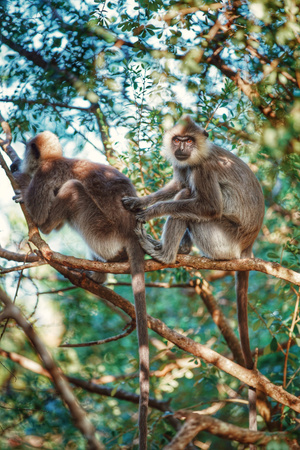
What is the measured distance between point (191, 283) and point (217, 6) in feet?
13.4

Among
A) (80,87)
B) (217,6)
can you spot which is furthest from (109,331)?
(217,6)

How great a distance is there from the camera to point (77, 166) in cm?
618

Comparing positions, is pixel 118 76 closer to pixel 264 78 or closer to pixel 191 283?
pixel 264 78

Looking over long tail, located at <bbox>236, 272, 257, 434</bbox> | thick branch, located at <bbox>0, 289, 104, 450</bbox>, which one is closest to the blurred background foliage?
long tail, located at <bbox>236, 272, 257, 434</bbox>

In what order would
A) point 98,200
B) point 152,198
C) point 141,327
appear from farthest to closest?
point 152,198 < point 98,200 < point 141,327

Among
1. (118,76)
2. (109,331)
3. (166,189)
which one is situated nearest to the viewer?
(166,189)

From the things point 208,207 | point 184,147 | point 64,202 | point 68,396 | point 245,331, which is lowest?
point 68,396

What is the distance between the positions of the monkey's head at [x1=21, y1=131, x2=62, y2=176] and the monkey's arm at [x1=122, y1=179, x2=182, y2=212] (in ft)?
4.20

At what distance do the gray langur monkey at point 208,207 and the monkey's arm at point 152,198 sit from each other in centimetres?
1

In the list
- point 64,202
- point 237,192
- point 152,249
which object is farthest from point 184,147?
point 64,202

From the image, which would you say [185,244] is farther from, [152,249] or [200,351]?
[200,351]

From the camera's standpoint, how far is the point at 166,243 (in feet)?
18.7

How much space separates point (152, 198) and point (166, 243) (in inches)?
37.0

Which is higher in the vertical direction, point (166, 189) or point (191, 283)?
point (166, 189)
